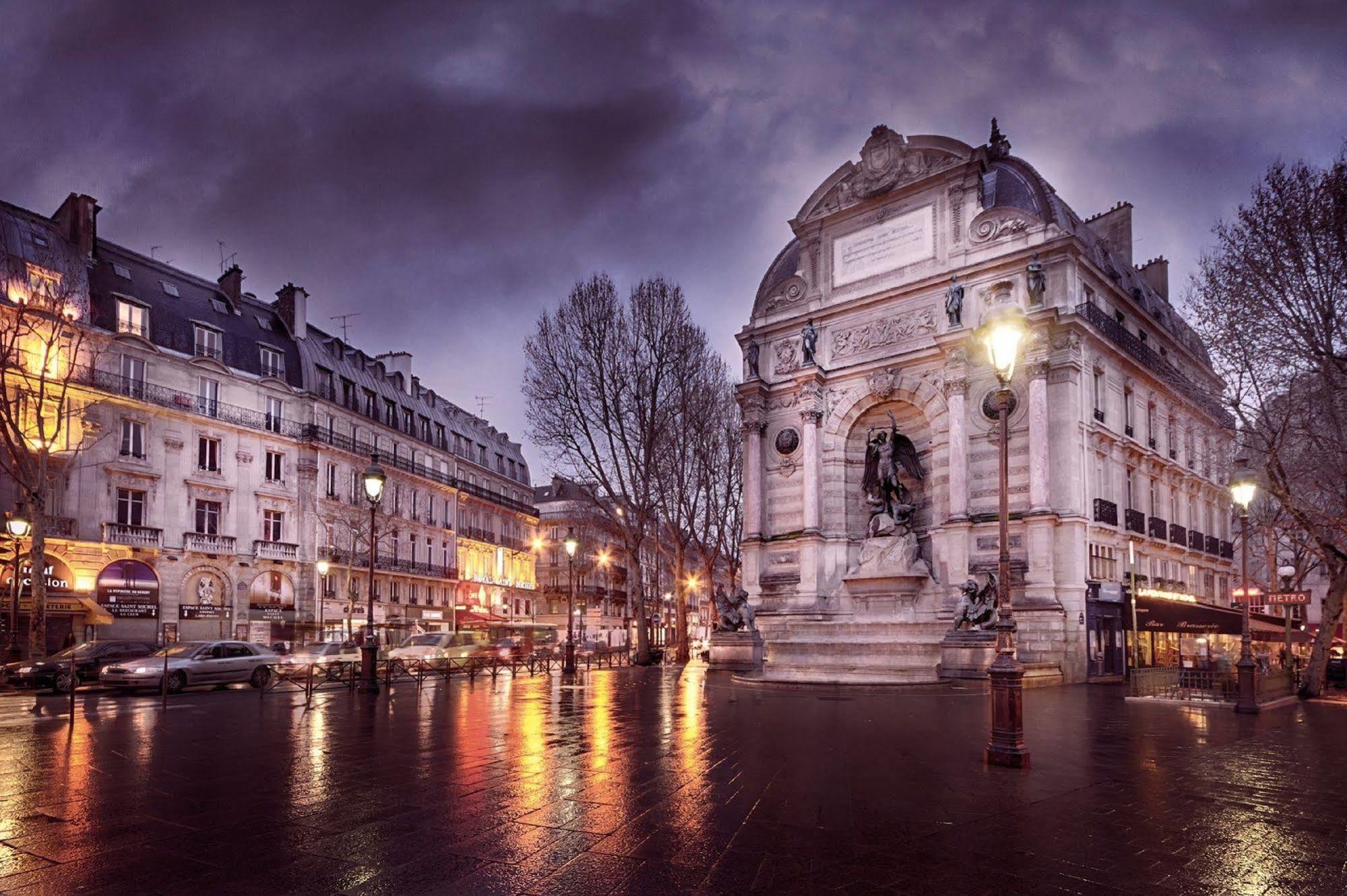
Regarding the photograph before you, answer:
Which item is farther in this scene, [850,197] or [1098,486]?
[850,197]

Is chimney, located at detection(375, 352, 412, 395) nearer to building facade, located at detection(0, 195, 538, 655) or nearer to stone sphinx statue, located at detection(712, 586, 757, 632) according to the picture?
building facade, located at detection(0, 195, 538, 655)

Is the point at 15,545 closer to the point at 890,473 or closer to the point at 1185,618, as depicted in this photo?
the point at 890,473

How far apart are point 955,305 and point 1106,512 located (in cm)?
827

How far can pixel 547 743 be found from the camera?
12.2m

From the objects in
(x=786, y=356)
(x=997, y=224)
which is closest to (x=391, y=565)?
(x=786, y=356)

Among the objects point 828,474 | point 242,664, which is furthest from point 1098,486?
point 242,664

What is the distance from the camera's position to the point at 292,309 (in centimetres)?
4800

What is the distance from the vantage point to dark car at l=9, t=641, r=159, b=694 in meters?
23.8

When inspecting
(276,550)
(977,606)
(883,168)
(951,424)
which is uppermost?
(883,168)

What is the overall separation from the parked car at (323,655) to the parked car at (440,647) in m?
1.74

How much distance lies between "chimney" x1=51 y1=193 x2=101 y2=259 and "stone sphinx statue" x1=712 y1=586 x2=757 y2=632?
30247 mm

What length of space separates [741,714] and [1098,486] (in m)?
18.8

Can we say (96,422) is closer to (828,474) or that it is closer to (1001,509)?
(828,474)

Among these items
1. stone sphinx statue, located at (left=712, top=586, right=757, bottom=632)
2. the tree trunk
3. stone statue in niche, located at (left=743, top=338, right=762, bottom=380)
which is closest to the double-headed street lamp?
the tree trunk
